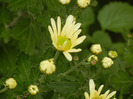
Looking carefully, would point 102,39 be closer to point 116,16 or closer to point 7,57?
point 116,16

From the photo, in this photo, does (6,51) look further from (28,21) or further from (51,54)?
(51,54)

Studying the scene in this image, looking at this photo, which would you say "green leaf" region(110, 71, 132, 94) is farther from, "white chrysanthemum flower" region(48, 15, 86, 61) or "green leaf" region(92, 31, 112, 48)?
"green leaf" region(92, 31, 112, 48)

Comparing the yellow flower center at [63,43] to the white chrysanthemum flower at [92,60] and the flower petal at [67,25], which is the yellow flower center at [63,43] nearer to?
the flower petal at [67,25]

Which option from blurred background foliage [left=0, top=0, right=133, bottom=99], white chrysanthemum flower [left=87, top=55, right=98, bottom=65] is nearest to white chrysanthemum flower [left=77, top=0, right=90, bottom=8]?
blurred background foliage [left=0, top=0, right=133, bottom=99]

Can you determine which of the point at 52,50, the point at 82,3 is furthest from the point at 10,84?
the point at 82,3

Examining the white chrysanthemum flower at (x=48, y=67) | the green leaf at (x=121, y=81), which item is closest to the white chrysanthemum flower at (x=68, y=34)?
the white chrysanthemum flower at (x=48, y=67)

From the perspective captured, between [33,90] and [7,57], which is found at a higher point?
[7,57]

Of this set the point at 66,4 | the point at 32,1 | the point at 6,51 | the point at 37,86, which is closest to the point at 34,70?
the point at 37,86
